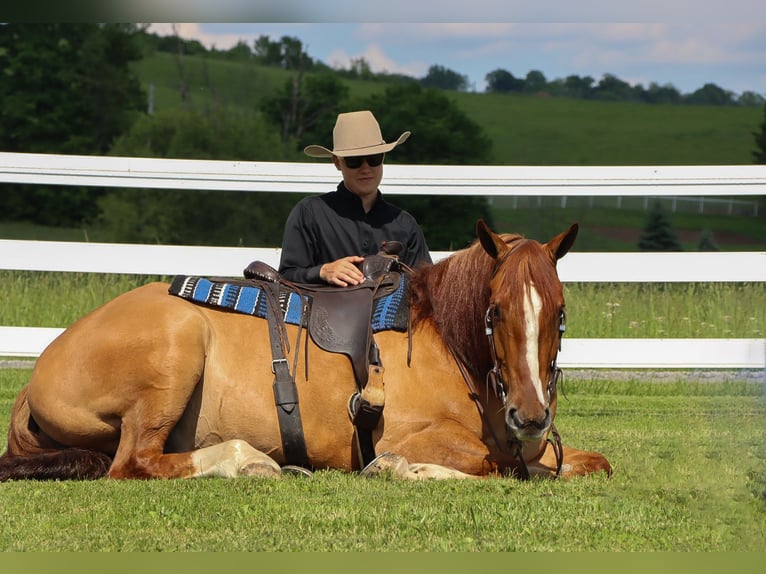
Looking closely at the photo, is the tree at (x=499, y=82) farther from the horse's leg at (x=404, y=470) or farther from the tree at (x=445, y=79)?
the horse's leg at (x=404, y=470)

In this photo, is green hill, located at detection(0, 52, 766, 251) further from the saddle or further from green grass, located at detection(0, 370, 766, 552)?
green grass, located at detection(0, 370, 766, 552)

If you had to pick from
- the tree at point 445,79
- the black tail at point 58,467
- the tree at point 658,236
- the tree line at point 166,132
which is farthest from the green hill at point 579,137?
the black tail at point 58,467

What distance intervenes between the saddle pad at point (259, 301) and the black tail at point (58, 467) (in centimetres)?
94

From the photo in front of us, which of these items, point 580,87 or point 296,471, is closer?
point 296,471

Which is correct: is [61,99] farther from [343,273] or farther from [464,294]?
[464,294]

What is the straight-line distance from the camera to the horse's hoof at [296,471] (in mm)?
5128

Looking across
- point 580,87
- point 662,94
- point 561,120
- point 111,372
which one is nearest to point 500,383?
point 111,372

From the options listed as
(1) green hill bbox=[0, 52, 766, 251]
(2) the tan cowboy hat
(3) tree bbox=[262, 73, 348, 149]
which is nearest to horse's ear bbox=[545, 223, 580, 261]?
(2) the tan cowboy hat

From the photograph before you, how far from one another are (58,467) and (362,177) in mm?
2211

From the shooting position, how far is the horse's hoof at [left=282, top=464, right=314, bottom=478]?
5.13 meters

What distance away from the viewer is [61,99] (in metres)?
45.6

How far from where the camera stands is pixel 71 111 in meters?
45.4

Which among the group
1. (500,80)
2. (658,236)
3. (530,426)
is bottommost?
(658,236)

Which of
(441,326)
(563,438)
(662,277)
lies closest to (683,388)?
(662,277)
